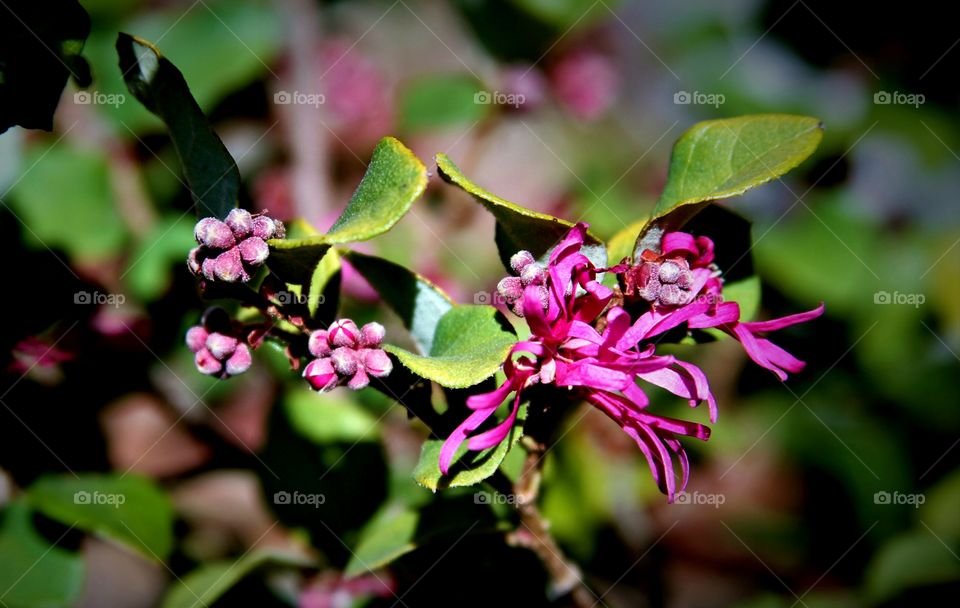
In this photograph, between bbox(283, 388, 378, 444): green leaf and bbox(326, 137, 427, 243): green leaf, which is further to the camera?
bbox(283, 388, 378, 444): green leaf

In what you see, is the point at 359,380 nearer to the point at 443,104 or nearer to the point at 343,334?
the point at 343,334

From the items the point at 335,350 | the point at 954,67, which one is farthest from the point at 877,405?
the point at 335,350

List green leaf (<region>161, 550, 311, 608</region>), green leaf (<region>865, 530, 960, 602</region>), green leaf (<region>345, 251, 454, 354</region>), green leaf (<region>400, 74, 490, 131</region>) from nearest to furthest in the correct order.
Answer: green leaf (<region>345, 251, 454, 354</region>) < green leaf (<region>161, 550, 311, 608</region>) < green leaf (<region>865, 530, 960, 602</region>) < green leaf (<region>400, 74, 490, 131</region>)

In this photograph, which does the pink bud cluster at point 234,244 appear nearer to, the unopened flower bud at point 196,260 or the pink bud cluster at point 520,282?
the unopened flower bud at point 196,260

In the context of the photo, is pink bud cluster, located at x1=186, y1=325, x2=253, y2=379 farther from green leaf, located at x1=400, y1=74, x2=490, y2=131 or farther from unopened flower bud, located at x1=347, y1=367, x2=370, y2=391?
green leaf, located at x1=400, y1=74, x2=490, y2=131

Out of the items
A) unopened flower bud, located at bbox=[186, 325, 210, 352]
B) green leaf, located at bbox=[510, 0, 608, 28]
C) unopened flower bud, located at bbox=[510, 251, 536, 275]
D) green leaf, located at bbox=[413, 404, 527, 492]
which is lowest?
green leaf, located at bbox=[413, 404, 527, 492]

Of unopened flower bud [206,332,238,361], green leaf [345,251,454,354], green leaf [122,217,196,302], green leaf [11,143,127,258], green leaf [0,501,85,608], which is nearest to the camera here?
unopened flower bud [206,332,238,361]

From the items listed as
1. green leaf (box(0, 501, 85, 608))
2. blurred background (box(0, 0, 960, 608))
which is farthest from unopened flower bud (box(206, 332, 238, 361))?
green leaf (box(0, 501, 85, 608))

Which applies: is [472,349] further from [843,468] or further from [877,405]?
[877,405]
